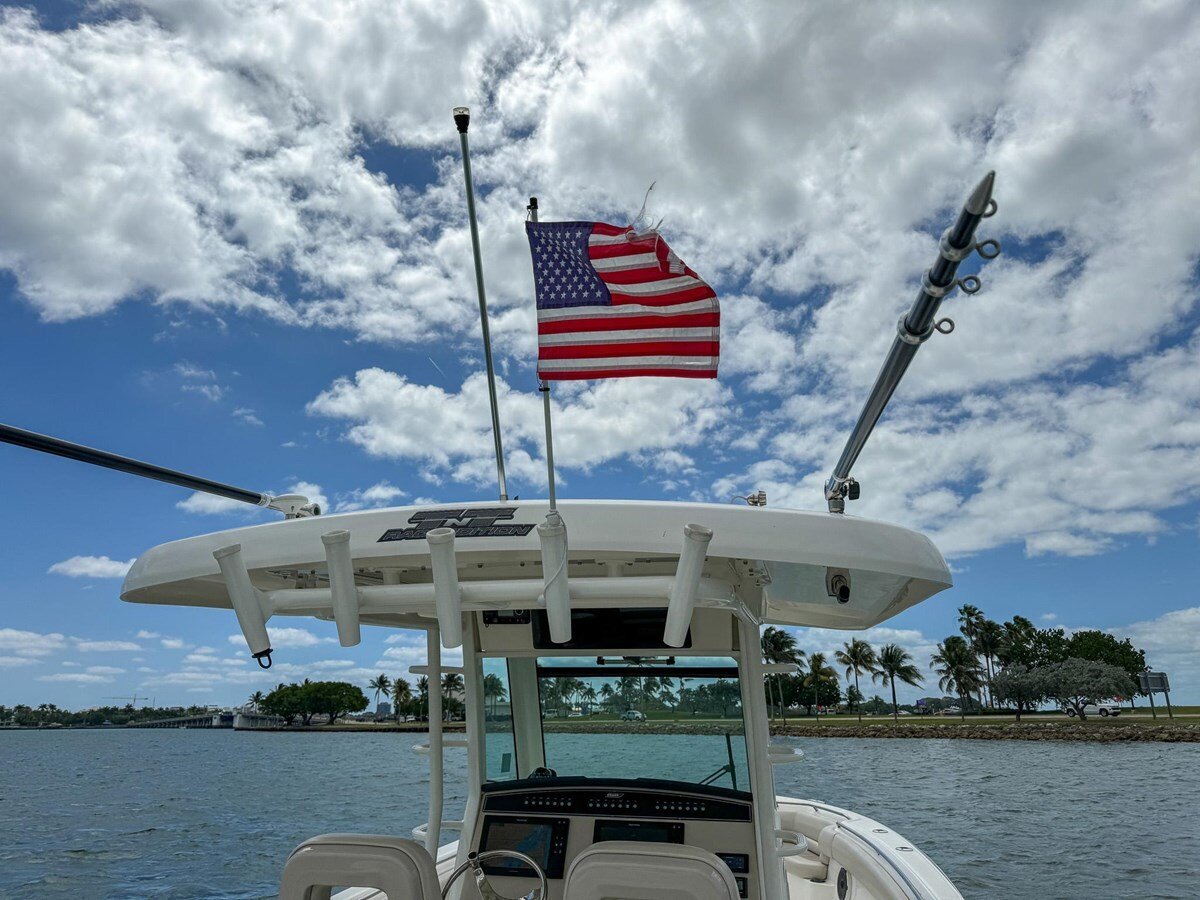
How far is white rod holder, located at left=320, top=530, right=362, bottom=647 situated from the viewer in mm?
2889

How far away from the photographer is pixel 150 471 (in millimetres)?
5371

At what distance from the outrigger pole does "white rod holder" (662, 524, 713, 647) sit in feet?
5.42

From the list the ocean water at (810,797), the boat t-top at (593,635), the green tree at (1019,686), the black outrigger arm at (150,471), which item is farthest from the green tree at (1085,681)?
the black outrigger arm at (150,471)

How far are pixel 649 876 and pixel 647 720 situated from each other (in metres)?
2.45

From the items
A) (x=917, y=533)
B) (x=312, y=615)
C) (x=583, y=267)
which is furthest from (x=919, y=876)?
(x=583, y=267)

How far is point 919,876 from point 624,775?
6.46 feet

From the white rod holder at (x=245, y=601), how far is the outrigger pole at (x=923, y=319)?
102 inches

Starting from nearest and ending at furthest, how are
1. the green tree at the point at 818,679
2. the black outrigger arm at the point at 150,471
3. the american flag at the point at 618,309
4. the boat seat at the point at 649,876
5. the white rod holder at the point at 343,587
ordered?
the boat seat at the point at 649,876, the white rod holder at the point at 343,587, the american flag at the point at 618,309, the black outrigger arm at the point at 150,471, the green tree at the point at 818,679

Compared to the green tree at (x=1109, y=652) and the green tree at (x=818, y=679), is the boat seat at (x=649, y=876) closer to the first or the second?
the green tree at (x=818, y=679)

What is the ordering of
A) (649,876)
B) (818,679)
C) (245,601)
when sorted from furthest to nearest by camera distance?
(818,679)
(245,601)
(649,876)

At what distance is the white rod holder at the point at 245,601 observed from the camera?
2986 millimetres

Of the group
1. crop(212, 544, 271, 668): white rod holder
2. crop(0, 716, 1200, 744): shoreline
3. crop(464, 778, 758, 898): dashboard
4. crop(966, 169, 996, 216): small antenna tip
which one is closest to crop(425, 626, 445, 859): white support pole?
crop(464, 778, 758, 898): dashboard

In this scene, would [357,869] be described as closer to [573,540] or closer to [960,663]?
[573,540]

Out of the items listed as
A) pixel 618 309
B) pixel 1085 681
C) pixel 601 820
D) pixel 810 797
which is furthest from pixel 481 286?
pixel 1085 681
